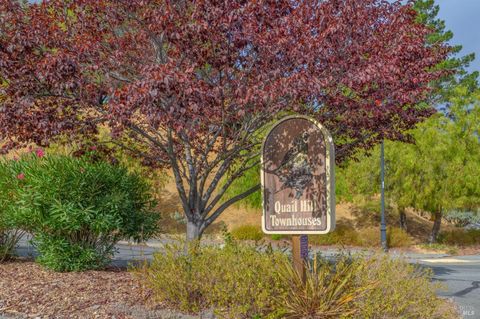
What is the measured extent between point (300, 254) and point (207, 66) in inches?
169

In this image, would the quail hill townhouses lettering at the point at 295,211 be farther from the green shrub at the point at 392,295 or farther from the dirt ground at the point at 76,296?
the dirt ground at the point at 76,296

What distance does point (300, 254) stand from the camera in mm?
7070

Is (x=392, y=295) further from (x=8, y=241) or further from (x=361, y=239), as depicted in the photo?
(x=361, y=239)

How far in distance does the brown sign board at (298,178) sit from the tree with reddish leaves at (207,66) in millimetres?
766

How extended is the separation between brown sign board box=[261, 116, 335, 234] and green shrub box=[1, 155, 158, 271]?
3756 millimetres

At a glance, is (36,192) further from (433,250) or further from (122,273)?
(433,250)

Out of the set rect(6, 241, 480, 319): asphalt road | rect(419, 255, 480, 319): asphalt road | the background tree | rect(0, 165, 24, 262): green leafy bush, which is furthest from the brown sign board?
the background tree

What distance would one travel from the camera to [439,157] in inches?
1065

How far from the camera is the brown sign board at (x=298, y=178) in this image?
22.6ft

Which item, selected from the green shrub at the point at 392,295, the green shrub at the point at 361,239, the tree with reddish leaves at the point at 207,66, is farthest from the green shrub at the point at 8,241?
the green shrub at the point at 361,239

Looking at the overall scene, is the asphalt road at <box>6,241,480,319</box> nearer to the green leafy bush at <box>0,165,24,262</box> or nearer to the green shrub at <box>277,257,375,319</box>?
the green leafy bush at <box>0,165,24,262</box>

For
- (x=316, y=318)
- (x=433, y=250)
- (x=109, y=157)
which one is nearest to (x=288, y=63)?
(x=316, y=318)

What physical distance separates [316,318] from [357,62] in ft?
15.1

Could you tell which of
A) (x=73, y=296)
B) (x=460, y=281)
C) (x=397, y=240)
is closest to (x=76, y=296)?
(x=73, y=296)
